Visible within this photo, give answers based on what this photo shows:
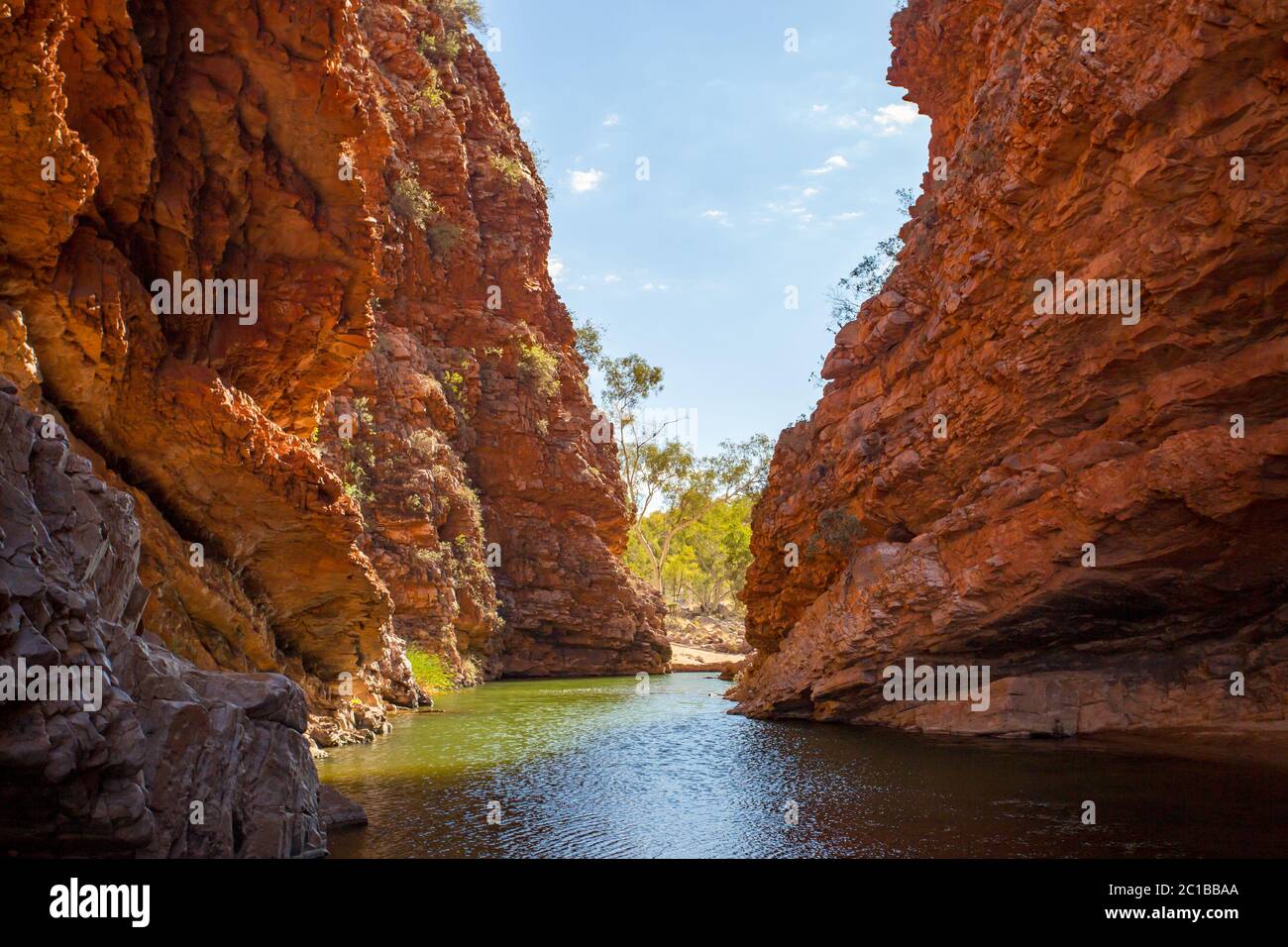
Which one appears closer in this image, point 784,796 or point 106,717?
point 106,717

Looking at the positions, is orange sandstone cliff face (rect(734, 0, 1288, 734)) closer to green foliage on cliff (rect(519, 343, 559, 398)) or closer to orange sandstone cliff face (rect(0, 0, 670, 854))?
orange sandstone cliff face (rect(0, 0, 670, 854))

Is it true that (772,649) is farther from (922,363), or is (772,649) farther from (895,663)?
(922,363)

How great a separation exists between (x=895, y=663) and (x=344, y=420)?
21183 mm

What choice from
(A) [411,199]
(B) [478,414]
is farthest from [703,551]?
(A) [411,199]

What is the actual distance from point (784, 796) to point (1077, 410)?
946cm

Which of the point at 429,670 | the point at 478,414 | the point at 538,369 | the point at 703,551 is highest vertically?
the point at 538,369

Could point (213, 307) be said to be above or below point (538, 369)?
below

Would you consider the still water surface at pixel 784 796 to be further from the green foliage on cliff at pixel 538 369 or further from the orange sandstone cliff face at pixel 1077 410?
the green foliage on cliff at pixel 538 369

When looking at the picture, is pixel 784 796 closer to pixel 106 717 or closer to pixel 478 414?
pixel 106 717

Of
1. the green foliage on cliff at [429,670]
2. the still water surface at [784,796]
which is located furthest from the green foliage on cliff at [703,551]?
the still water surface at [784,796]

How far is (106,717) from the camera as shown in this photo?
20.4 feet

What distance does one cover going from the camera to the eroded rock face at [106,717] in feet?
18.6

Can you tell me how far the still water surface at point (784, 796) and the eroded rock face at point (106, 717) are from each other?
5.52 ft

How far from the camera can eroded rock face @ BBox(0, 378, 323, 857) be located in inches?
223
